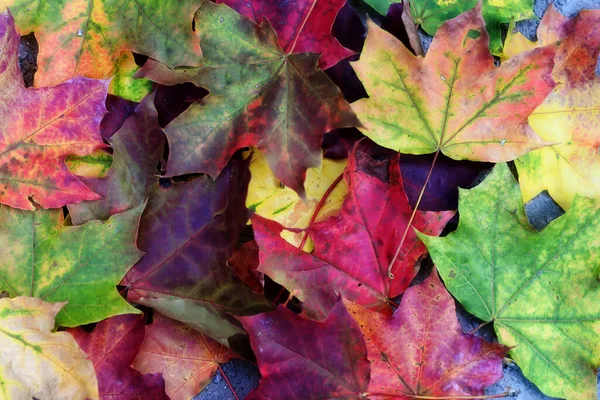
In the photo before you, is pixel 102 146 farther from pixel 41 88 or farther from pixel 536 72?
pixel 536 72

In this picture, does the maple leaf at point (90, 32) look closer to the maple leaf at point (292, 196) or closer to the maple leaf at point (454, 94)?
the maple leaf at point (292, 196)

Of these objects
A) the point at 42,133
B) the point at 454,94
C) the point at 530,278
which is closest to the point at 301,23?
the point at 454,94

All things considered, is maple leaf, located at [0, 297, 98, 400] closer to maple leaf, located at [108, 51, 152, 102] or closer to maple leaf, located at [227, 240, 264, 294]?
maple leaf, located at [227, 240, 264, 294]

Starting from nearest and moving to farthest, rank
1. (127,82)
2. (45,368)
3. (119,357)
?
(45,368), (119,357), (127,82)

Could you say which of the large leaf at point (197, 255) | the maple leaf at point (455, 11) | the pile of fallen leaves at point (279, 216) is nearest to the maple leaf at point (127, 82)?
the pile of fallen leaves at point (279, 216)

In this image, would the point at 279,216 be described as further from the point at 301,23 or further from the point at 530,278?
the point at 530,278

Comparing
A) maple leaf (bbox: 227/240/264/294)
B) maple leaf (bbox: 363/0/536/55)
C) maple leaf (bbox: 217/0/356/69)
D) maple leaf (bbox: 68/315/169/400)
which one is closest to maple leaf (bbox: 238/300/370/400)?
maple leaf (bbox: 227/240/264/294)

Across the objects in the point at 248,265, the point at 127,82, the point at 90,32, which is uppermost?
the point at 90,32
